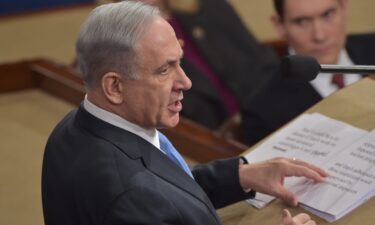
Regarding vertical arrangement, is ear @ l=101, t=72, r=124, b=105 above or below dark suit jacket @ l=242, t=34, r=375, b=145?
above

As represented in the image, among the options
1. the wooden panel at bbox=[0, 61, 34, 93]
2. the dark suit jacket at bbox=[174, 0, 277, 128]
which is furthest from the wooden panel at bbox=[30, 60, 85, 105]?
the dark suit jacket at bbox=[174, 0, 277, 128]

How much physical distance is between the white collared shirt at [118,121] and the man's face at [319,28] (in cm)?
94

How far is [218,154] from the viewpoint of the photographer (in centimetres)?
201

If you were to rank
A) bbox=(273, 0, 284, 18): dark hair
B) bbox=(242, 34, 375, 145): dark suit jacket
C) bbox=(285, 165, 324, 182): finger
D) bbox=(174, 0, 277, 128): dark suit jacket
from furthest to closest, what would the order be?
bbox=(174, 0, 277, 128): dark suit jacket < bbox=(273, 0, 284, 18): dark hair < bbox=(242, 34, 375, 145): dark suit jacket < bbox=(285, 165, 324, 182): finger

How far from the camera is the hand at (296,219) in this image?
3.86ft

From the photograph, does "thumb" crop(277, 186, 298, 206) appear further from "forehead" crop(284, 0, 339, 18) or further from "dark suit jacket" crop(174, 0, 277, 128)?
"dark suit jacket" crop(174, 0, 277, 128)

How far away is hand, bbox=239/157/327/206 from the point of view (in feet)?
4.31

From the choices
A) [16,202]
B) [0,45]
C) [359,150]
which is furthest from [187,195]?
[0,45]

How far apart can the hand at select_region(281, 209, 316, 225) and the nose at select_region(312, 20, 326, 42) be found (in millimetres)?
925

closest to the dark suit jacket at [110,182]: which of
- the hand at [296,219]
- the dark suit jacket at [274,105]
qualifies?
the hand at [296,219]

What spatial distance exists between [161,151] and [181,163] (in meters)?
0.12

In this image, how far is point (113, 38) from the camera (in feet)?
3.73

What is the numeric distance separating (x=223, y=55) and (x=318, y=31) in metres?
0.79

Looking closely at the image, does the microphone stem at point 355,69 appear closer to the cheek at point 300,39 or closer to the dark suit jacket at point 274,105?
the dark suit jacket at point 274,105
